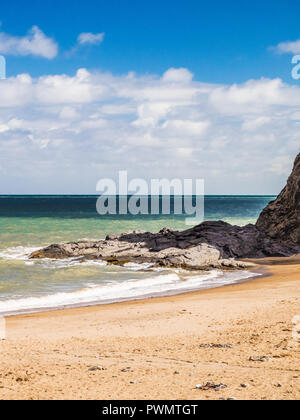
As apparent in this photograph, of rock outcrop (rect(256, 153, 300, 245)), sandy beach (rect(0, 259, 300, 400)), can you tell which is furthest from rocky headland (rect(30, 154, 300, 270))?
sandy beach (rect(0, 259, 300, 400))

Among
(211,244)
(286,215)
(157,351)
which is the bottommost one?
(157,351)

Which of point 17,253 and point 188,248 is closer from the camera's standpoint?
point 188,248

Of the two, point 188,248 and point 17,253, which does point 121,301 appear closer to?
point 188,248

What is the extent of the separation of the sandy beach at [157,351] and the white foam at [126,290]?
1.53 meters

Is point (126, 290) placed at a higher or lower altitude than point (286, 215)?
lower

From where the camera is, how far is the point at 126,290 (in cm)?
1706

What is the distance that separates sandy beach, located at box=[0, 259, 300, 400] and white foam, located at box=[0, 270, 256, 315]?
153cm

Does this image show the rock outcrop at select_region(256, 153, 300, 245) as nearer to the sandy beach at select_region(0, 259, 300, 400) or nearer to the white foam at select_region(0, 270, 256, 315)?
the white foam at select_region(0, 270, 256, 315)

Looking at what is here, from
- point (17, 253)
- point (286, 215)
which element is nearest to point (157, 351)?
point (286, 215)

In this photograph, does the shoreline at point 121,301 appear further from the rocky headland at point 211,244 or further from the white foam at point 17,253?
the white foam at point 17,253

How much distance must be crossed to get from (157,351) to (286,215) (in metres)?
22.5

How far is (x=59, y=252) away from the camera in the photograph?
26.8m
